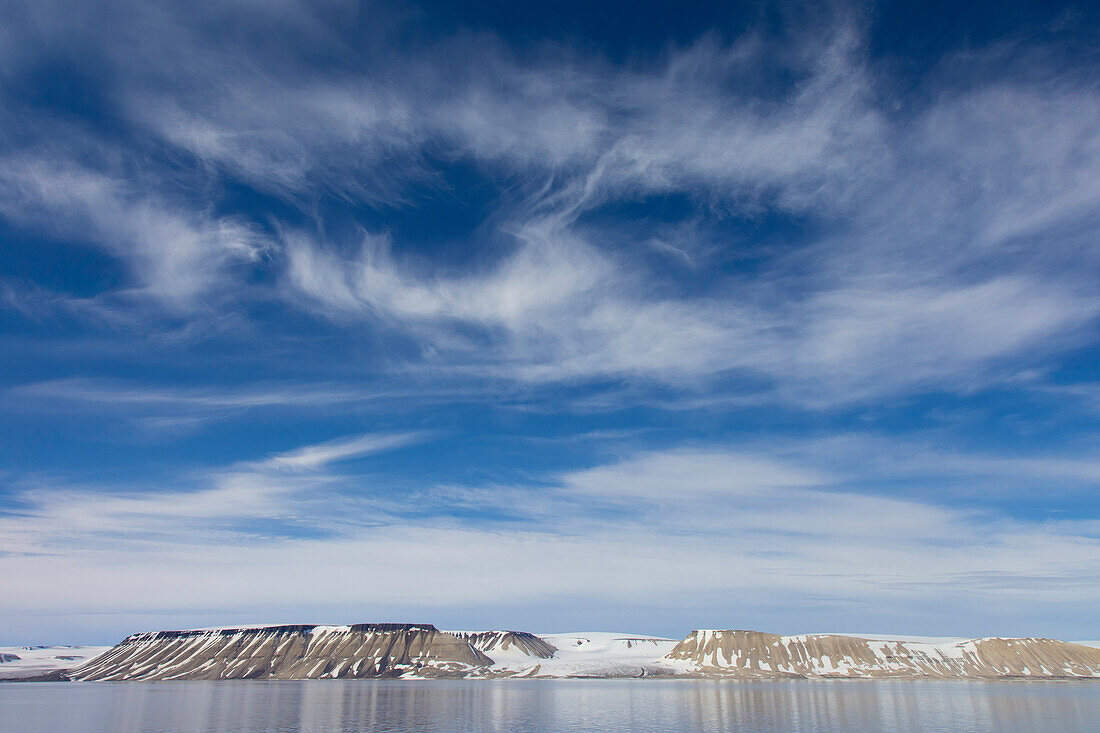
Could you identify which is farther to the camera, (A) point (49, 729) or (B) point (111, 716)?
(B) point (111, 716)

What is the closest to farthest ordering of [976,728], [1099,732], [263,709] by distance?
[1099,732]
[976,728]
[263,709]

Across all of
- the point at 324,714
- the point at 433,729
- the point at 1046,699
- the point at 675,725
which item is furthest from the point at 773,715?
the point at 1046,699

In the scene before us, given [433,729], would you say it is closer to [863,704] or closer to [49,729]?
[49,729]

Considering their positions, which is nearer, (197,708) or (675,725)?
(675,725)

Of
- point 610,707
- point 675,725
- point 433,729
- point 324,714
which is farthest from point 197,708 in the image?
point 675,725

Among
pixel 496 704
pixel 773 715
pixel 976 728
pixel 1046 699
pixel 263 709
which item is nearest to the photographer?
pixel 976 728

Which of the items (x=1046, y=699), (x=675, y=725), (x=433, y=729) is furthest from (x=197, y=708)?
(x=1046, y=699)

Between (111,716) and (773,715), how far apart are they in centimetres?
12789

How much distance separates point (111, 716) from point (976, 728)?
511ft

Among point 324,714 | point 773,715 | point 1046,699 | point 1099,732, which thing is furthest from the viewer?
point 1046,699

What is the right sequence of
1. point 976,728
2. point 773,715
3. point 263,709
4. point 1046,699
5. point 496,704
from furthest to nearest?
1. point 1046,699
2. point 496,704
3. point 263,709
4. point 773,715
5. point 976,728

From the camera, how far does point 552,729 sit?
108625mm

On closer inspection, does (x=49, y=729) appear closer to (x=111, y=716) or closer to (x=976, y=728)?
(x=111, y=716)

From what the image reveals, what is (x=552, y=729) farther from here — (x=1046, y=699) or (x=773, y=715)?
(x=1046, y=699)
